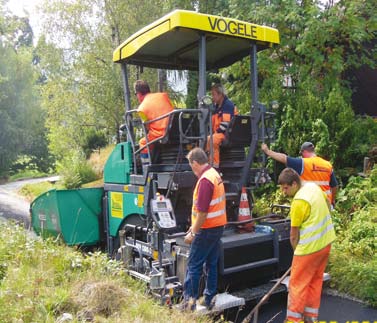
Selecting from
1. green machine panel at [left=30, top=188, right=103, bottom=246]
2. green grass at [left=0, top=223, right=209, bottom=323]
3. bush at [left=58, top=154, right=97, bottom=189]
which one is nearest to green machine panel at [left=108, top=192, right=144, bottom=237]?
green machine panel at [left=30, top=188, right=103, bottom=246]

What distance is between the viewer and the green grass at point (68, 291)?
3.64 meters

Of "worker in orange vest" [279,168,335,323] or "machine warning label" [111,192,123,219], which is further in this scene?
"machine warning label" [111,192,123,219]

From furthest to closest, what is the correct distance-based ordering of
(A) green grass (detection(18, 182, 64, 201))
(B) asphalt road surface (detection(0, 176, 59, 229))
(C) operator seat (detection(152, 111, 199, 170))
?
1. (A) green grass (detection(18, 182, 64, 201))
2. (B) asphalt road surface (detection(0, 176, 59, 229))
3. (C) operator seat (detection(152, 111, 199, 170))

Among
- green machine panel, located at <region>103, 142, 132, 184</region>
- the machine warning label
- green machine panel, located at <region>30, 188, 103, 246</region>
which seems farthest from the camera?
green machine panel, located at <region>30, 188, 103, 246</region>

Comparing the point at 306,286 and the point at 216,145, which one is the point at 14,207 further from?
the point at 306,286

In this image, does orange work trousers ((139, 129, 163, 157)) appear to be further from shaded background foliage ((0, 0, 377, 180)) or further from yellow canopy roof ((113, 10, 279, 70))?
shaded background foliage ((0, 0, 377, 180))

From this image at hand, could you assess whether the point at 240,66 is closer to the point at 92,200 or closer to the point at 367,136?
the point at 367,136

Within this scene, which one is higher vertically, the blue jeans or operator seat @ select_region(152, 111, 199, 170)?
operator seat @ select_region(152, 111, 199, 170)

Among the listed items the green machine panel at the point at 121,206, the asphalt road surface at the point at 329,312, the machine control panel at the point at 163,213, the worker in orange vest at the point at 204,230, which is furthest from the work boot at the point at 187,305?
the green machine panel at the point at 121,206

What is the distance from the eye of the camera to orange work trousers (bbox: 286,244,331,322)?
3.89 metres

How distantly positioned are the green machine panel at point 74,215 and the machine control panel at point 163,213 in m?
1.68

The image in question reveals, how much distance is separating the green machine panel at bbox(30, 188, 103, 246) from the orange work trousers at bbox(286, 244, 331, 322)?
10.7 ft

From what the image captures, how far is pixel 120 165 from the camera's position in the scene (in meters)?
5.66

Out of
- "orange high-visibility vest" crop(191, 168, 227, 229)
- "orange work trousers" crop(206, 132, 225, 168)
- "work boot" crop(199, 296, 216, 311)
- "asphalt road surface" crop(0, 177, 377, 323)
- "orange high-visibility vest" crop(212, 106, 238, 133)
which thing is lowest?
"asphalt road surface" crop(0, 177, 377, 323)
